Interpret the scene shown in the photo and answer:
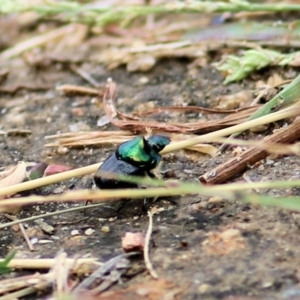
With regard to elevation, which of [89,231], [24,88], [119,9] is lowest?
[89,231]

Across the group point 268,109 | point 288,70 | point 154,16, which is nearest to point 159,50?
point 154,16

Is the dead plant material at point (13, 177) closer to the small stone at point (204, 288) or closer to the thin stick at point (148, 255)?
the thin stick at point (148, 255)

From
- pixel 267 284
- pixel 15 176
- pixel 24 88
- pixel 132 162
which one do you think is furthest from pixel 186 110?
pixel 267 284

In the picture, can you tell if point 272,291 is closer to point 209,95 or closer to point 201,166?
point 201,166

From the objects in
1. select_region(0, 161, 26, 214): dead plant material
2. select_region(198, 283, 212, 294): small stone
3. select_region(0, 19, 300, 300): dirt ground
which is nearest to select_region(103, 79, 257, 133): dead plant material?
select_region(0, 19, 300, 300): dirt ground

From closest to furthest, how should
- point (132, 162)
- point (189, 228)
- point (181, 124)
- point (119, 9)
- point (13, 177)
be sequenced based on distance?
1. point (189, 228)
2. point (132, 162)
3. point (13, 177)
4. point (181, 124)
5. point (119, 9)

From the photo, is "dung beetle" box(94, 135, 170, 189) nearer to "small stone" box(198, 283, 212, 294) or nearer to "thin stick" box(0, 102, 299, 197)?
"thin stick" box(0, 102, 299, 197)

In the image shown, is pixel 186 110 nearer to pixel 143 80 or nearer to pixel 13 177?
pixel 143 80

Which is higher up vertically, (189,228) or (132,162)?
(132,162)
